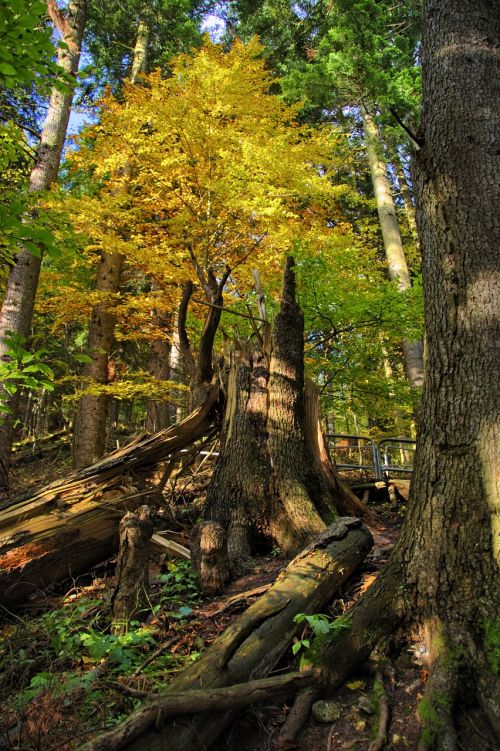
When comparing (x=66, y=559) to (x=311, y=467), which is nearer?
(x=66, y=559)

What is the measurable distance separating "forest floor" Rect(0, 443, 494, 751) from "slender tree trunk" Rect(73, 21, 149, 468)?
5715 millimetres

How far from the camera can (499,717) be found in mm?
1818

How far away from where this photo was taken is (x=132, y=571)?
3.31 metres

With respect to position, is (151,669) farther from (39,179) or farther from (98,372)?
(39,179)

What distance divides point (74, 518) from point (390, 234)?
10.9 m

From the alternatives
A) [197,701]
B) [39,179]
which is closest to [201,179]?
[39,179]

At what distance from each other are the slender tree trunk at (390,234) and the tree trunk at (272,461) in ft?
19.1

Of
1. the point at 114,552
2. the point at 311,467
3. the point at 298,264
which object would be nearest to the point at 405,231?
the point at 298,264

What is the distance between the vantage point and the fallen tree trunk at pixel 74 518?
12.4ft

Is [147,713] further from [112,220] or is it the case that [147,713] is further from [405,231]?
[405,231]

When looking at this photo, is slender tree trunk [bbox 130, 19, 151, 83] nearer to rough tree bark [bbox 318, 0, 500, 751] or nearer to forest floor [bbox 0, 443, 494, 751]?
rough tree bark [bbox 318, 0, 500, 751]

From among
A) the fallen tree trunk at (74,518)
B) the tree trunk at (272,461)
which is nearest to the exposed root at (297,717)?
the tree trunk at (272,461)

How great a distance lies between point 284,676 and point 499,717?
0.97 metres

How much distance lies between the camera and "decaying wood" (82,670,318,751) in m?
1.68
